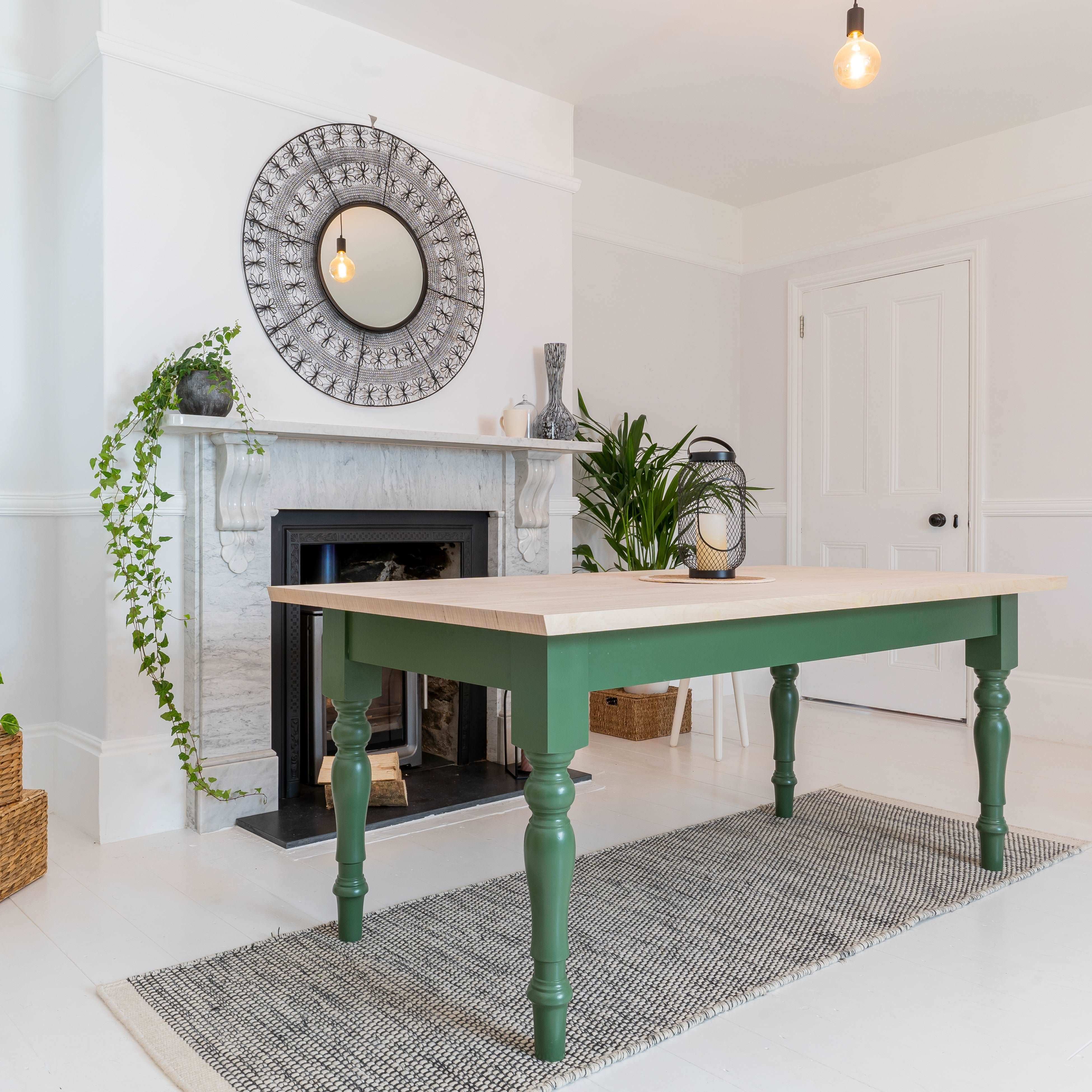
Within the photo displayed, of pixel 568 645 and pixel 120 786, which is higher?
pixel 568 645

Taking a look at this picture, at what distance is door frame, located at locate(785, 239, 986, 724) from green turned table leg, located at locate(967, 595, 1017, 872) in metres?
2.00

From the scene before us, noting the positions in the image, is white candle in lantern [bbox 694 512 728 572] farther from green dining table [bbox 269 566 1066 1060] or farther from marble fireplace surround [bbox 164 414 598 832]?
marble fireplace surround [bbox 164 414 598 832]

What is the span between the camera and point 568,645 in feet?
5.01

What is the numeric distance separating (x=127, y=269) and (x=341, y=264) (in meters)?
0.67

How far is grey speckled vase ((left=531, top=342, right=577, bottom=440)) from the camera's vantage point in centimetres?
365

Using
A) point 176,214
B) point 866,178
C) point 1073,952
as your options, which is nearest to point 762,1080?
point 1073,952

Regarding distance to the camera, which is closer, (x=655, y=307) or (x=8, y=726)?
(x=8, y=726)

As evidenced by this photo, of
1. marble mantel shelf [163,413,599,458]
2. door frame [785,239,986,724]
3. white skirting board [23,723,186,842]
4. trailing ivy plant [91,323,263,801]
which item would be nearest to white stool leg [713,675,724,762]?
marble mantel shelf [163,413,599,458]

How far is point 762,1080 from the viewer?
1543mm

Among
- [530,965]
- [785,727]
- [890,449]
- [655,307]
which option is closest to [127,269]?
[530,965]

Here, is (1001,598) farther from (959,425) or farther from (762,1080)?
(959,425)

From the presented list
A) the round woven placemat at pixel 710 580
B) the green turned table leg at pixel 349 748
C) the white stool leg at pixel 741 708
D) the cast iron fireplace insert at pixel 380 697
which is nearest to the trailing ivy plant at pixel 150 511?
the cast iron fireplace insert at pixel 380 697

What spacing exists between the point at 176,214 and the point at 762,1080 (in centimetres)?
268

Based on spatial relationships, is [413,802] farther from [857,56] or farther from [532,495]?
[857,56]
